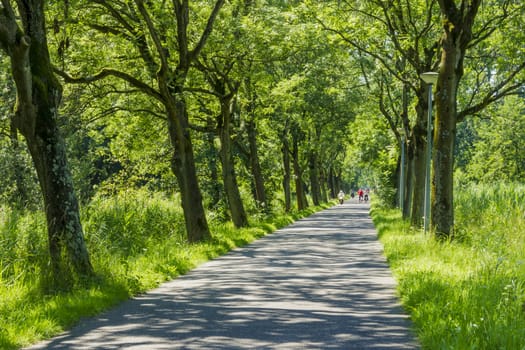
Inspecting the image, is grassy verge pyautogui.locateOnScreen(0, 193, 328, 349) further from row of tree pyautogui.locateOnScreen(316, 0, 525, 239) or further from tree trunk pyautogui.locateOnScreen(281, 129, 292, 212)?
tree trunk pyautogui.locateOnScreen(281, 129, 292, 212)

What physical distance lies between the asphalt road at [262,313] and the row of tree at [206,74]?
200 centimetres

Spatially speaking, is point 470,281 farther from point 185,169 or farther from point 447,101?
point 185,169

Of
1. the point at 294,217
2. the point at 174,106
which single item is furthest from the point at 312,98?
the point at 174,106

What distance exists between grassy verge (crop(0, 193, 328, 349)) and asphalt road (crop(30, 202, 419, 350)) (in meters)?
0.27

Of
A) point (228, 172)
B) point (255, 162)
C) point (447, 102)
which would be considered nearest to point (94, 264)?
point (447, 102)

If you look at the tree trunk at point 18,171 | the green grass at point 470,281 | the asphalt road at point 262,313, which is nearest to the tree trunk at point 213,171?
the tree trunk at point 18,171

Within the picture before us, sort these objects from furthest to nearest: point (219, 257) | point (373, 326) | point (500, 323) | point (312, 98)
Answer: point (312, 98)
point (219, 257)
point (373, 326)
point (500, 323)

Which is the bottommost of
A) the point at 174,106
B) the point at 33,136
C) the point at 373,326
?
the point at 373,326

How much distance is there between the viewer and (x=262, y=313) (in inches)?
315

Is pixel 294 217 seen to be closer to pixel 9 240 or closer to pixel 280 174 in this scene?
pixel 280 174

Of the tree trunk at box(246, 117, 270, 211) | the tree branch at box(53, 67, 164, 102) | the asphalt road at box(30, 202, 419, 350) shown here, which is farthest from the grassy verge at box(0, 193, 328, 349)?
the tree trunk at box(246, 117, 270, 211)

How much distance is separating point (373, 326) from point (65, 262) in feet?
15.5

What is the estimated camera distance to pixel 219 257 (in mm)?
15266

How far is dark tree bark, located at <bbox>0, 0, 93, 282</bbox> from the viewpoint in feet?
31.0
